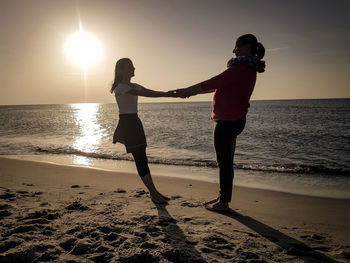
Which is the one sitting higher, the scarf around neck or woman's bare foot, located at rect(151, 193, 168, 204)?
the scarf around neck

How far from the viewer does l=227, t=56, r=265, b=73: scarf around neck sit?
341cm

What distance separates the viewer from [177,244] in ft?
8.85

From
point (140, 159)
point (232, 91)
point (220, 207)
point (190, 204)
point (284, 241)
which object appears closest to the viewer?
point (284, 241)

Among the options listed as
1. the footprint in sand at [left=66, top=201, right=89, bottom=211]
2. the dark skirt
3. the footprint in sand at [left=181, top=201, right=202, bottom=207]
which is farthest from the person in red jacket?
the footprint in sand at [left=66, top=201, right=89, bottom=211]

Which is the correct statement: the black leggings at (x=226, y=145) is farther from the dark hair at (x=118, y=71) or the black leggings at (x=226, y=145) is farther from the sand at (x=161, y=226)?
the dark hair at (x=118, y=71)

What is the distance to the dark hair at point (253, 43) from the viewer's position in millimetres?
3475

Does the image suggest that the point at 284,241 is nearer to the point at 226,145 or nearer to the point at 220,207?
the point at 220,207

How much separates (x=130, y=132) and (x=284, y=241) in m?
2.73

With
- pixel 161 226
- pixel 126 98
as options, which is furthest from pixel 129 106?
pixel 161 226

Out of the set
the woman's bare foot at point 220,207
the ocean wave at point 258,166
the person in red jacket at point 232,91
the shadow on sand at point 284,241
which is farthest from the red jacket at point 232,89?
the ocean wave at point 258,166

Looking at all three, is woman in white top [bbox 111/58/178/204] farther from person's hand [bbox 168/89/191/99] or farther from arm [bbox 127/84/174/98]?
person's hand [bbox 168/89/191/99]

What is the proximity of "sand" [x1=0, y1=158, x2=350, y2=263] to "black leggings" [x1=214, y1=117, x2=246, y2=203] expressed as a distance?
0.52m

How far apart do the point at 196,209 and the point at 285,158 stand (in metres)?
7.92

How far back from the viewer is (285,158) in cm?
1059
